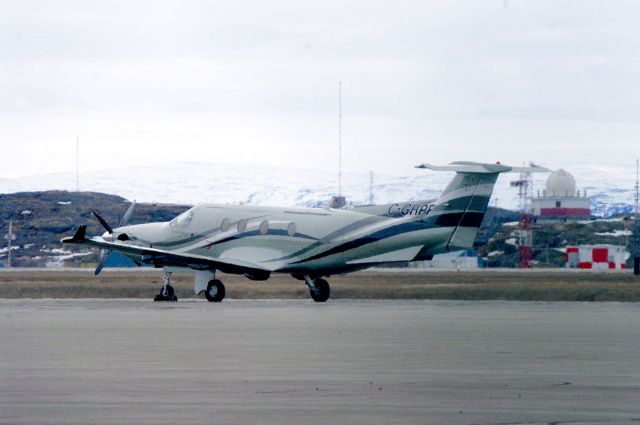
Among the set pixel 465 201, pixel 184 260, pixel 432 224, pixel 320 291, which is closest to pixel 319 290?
pixel 320 291

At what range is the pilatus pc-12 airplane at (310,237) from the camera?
167 feet

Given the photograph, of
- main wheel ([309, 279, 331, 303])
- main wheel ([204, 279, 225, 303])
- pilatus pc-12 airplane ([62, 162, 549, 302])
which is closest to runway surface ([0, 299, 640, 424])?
pilatus pc-12 airplane ([62, 162, 549, 302])

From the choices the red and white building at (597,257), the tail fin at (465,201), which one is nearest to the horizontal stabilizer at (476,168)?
the tail fin at (465,201)

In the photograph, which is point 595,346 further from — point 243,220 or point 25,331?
point 243,220

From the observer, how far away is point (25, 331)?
31562mm

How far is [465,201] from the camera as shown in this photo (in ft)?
167

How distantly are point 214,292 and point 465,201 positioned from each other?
9.76 metres

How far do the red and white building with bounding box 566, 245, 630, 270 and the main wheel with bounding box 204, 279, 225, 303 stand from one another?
342ft

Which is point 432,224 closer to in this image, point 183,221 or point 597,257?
point 183,221

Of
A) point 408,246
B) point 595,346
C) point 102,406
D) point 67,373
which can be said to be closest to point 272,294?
point 408,246

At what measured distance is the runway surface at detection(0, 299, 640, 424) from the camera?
54.4ft

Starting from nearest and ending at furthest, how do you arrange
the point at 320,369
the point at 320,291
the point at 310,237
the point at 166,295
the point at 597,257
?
1. the point at 320,369
2. the point at 166,295
3. the point at 310,237
4. the point at 320,291
5. the point at 597,257

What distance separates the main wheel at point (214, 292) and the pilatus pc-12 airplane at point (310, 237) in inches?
1.4

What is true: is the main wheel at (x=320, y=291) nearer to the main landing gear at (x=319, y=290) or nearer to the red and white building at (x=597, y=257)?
the main landing gear at (x=319, y=290)
